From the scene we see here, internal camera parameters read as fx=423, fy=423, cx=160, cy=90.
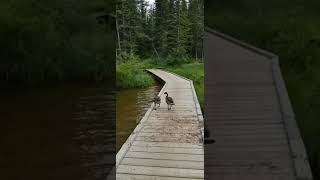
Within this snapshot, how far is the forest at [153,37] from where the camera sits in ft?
15.1

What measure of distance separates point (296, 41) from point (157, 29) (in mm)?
3729

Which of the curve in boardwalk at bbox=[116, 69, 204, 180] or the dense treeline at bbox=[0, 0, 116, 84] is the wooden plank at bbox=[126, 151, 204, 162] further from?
the dense treeline at bbox=[0, 0, 116, 84]

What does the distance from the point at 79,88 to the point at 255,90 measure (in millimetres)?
3695

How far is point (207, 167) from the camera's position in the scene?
280cm

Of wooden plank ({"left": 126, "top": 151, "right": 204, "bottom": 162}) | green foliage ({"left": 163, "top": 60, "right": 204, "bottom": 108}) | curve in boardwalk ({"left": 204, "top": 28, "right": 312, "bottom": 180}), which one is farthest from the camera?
green foliage ({"left": 163, "top": 60, "right": 204, "bottom": 108})

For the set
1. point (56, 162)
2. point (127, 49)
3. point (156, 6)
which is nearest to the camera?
point (56, 162)

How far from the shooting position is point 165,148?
158 inches

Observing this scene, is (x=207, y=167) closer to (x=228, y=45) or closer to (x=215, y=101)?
(x=215, y=101)

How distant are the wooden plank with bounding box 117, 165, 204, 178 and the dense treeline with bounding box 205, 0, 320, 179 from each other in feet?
2.87

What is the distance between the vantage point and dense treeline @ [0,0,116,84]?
5.90 meters

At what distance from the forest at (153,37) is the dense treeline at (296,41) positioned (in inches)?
54.3

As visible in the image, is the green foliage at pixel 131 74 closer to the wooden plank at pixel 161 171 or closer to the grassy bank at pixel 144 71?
the grassy bank at pixel 144 71

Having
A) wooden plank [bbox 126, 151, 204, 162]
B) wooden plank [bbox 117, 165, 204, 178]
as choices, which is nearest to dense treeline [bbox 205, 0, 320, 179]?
wooden plank [bbox 117, 165, 204, 178]

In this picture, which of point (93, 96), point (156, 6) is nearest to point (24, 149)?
point (93, 96)
